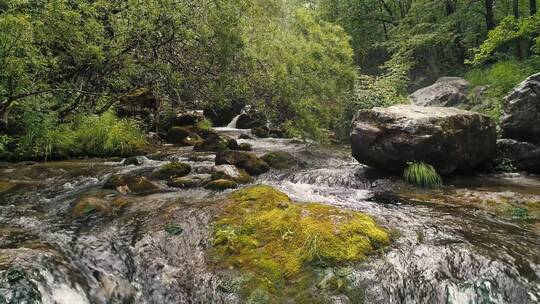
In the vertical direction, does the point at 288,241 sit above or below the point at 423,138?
below

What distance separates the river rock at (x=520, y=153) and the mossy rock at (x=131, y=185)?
367 inches

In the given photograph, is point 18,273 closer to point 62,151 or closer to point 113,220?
point 113,220

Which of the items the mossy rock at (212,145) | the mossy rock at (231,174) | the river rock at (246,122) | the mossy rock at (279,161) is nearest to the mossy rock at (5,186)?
the mossy rock at (231,174)

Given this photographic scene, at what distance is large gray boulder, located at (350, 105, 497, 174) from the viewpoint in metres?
10.2

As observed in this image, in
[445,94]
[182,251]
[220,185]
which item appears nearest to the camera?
[182,251]

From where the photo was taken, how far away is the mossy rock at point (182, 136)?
686 inches

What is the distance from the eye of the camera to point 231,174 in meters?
10.5

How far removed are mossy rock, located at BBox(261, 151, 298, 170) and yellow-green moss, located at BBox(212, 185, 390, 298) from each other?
539cm

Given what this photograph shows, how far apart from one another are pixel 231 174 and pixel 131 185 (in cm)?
244

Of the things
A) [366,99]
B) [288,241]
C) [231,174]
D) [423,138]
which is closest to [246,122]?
[366,99]

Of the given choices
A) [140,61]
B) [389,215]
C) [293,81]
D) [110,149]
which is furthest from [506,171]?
[110,149]

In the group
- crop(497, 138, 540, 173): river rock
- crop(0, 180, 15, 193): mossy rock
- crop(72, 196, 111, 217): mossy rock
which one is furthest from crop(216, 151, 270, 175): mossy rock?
crop(497, 138, 540, 173): river rock

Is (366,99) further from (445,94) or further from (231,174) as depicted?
(231,174)

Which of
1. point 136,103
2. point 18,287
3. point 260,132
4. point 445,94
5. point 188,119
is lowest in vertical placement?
point 260,132
